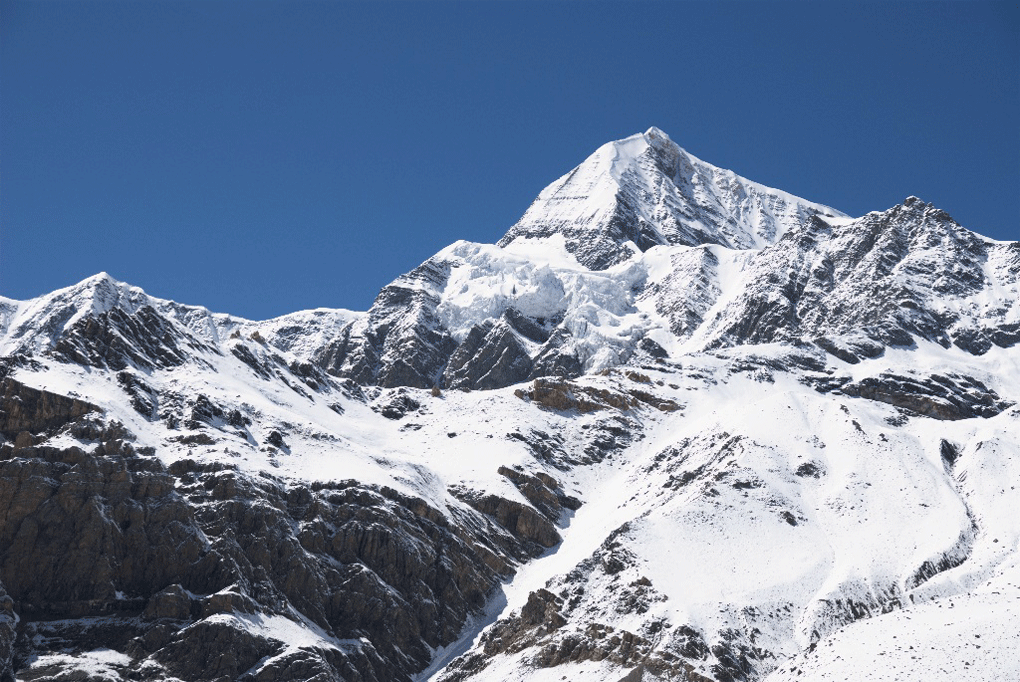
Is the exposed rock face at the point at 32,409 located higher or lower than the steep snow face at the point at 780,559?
higher

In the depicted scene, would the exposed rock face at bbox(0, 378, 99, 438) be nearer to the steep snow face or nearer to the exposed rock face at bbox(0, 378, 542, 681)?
the exposed rock face at bbox(0, 378, 542, 681)

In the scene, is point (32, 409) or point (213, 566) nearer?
point (213, 566)

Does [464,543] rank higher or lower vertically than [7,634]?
higher

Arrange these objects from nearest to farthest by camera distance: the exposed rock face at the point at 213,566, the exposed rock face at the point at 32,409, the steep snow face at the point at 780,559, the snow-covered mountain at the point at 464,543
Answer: the steep snow face at the point at 780,559, the snow-covered mountain at the point at 464,543, the exposed rock face at the point at 213,566, the exposed rock face at the point at 32,409

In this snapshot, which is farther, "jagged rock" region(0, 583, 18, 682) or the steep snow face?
the steep snow face

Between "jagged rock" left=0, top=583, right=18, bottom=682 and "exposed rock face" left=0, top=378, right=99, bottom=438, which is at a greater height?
"exposed rock face" left=0, top=378, right=99, bottom=438

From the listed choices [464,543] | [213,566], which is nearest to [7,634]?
[213,566]

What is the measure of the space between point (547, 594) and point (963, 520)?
42.6 metres

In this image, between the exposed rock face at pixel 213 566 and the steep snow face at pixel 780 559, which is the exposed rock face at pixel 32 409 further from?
the steep snow face at pixel 780 559

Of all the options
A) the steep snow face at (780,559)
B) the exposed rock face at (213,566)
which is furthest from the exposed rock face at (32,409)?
the steep snow face at (780,559)

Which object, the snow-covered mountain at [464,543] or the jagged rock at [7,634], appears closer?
the jagged rock at [7,634]

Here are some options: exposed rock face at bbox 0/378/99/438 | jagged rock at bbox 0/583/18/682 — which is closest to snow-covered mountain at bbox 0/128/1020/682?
exposed rock face at bbox 0/378/99/438

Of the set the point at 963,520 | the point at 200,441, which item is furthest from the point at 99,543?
Result: the point at 963,520

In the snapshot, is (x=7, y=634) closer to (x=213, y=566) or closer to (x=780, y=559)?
(x=213, y=566)
